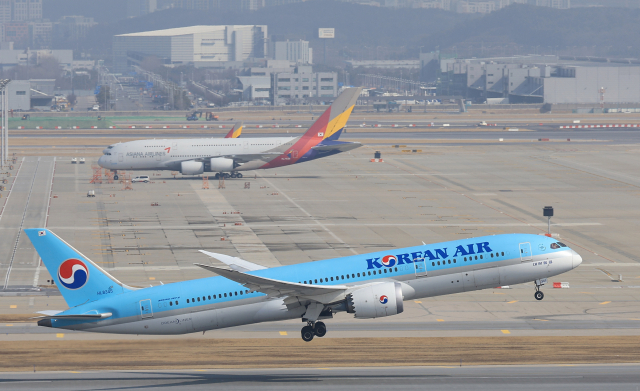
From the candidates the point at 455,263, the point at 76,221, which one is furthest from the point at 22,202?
the point at 455,263

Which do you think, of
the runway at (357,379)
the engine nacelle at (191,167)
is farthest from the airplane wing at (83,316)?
the engine nacelle at (191,167)

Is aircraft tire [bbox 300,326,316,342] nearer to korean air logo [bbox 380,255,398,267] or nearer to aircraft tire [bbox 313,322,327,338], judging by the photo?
aircraft tire [bbox 313,322,327,338]

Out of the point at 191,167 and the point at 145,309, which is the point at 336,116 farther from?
the point at 145,309

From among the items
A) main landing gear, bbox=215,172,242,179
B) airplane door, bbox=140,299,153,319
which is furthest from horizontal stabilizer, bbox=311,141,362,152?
airplane door, bbox=140,299,153,319

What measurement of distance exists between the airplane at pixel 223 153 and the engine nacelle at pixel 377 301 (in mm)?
86070

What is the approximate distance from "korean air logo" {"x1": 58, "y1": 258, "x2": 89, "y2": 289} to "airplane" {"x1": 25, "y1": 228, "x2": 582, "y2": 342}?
2.1 inches

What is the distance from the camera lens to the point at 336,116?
132875mm

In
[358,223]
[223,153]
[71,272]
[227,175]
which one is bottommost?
[358,223]

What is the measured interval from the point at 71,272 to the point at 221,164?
88518 mm

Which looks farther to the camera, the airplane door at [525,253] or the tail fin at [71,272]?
the airplane door at [525,253]

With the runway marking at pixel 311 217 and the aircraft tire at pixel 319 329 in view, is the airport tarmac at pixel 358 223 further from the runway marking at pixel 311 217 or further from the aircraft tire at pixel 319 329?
the aircraft tire at pixel 319 329

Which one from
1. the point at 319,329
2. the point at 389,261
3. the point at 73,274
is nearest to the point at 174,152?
the point at 73,274

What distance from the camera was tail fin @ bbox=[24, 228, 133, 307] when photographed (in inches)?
1853

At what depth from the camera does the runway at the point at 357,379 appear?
4808 centimetres
